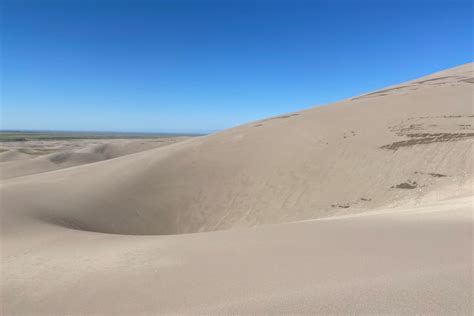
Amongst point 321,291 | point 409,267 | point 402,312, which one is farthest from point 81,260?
point 409,267

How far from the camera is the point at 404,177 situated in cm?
945

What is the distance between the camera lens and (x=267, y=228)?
5.08 metres

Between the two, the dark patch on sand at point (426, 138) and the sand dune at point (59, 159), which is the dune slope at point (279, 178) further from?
the sand dune at point (59, 159)

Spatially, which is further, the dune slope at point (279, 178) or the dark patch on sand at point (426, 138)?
the dark patch on sand at point (426, 138)

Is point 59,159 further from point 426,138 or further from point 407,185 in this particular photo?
point 426,138

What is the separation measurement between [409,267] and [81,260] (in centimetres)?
426

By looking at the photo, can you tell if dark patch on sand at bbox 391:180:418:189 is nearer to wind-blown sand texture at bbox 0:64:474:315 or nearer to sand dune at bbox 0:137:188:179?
wind-blown sand texture at bbox 0:64:474:315

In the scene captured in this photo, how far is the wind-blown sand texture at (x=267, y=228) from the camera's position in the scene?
271 centimetres

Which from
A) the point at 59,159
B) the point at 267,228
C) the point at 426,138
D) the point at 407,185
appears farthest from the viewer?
the point at 59,159

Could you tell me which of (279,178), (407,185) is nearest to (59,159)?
(279,178)

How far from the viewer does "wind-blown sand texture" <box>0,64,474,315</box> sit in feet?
8.88

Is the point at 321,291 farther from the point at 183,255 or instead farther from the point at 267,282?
the point at 183,255

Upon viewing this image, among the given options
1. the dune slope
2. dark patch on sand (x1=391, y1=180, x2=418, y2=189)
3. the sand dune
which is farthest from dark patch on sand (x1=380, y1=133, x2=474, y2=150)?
the sand dune

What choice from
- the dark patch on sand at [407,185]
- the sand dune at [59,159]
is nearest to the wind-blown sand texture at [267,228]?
the dark patch on sand at [407,185]
